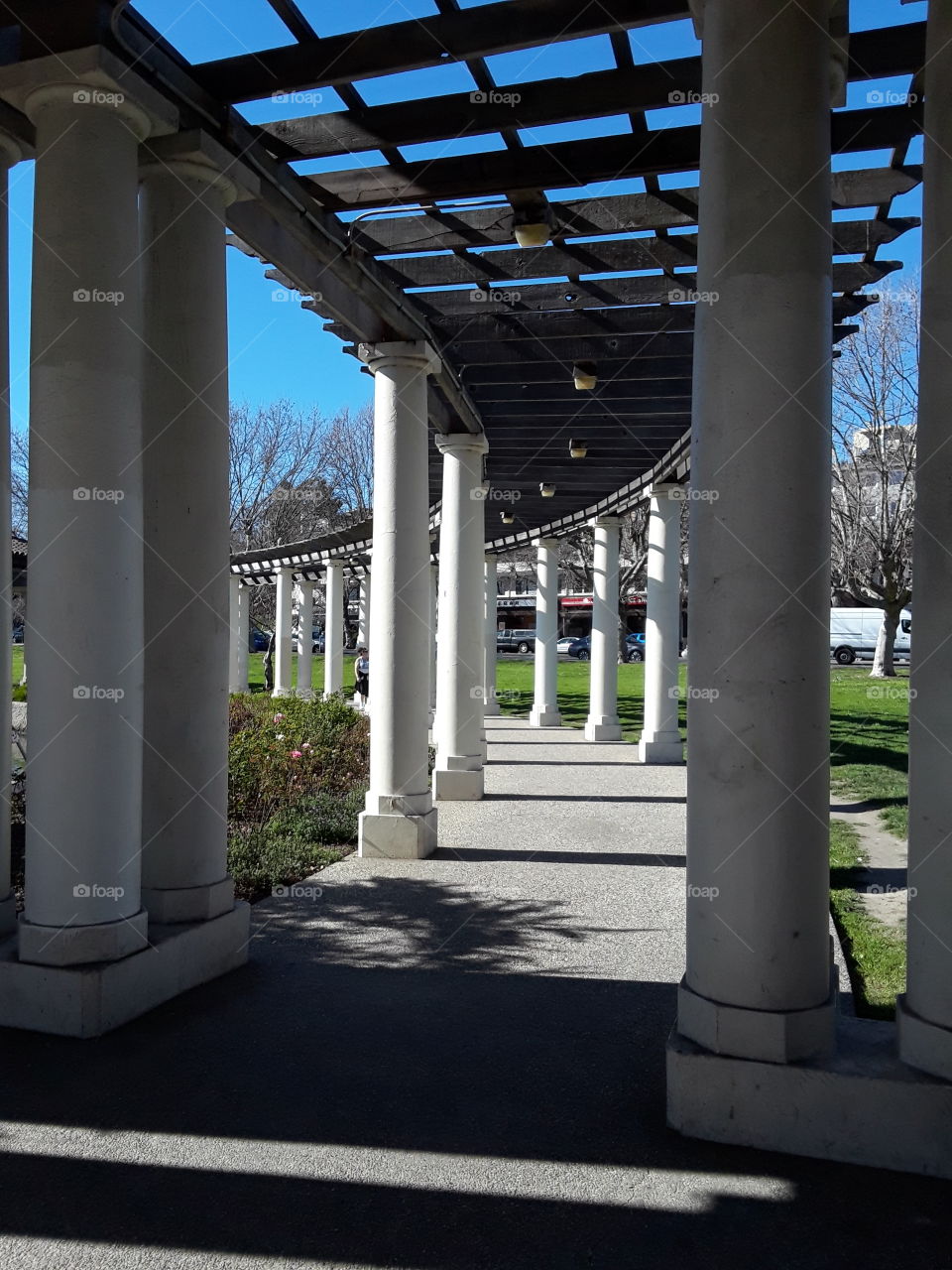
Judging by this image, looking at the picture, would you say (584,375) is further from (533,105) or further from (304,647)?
(304,647)

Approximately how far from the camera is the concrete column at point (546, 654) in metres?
Answer: 23.8

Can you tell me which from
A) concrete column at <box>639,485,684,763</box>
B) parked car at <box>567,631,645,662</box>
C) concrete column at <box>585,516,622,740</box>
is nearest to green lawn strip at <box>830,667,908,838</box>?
concrete column at <box>639,485,684,763</box>

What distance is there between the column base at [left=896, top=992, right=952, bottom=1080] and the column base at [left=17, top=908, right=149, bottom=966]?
3.91m

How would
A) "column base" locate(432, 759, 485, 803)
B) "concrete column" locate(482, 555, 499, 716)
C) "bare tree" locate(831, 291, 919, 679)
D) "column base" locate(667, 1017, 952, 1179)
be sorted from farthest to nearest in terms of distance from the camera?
"bare tree" locate(831, 291, 919, 679)
"concrete column" locate(482, 555, 499, 716)
"column base" locate(432, 759, 485, 803)
"column base" locate(667, 1017, 952, 1179)

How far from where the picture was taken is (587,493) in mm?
21031

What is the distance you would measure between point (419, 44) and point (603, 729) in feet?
53.2

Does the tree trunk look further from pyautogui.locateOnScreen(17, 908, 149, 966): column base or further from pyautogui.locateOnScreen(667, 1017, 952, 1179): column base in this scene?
pyautogui.locateOnScreen(17, 908, 149, 966): column base

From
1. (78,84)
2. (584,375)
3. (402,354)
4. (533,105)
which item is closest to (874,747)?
(584,375)

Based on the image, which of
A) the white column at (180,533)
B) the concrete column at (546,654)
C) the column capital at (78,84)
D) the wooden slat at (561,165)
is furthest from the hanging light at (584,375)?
the concrete column at (546,654)

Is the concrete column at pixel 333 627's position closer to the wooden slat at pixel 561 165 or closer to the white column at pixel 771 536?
the wooden slat at pixel 561 165

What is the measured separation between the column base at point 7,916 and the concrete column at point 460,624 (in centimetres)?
750

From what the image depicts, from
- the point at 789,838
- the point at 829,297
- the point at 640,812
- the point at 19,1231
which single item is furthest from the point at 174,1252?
the point at 640,812

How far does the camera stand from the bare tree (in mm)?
30125

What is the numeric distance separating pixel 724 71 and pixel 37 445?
3814mm
